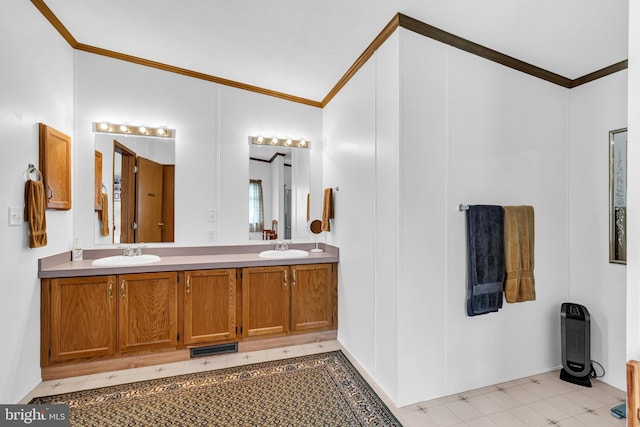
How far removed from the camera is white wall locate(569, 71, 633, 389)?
2262 millimetres

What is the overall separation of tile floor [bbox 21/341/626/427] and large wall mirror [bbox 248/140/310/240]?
138cm

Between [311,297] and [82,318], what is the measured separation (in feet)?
6.16

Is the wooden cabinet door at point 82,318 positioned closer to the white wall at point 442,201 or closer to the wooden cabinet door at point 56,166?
the wooden cabinet door at point 56,166

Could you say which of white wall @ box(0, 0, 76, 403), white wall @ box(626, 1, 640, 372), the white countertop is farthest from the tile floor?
white wall @ box(626, 1, 640, 372)

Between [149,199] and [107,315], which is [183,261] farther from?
[149,199]

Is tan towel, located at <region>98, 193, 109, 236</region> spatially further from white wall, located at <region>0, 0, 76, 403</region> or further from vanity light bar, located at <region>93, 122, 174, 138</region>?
vanity light bar, located at <region>93, 122, 174, 138</region>

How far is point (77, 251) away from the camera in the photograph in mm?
2627

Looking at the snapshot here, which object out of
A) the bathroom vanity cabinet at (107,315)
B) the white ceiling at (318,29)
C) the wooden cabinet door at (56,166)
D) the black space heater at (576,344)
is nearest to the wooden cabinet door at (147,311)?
the bathroom vanity cabinet at (107,315)

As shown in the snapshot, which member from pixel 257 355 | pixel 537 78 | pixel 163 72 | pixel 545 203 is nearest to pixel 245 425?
pixel 257 355

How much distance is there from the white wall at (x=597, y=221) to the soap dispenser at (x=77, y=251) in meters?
4.28

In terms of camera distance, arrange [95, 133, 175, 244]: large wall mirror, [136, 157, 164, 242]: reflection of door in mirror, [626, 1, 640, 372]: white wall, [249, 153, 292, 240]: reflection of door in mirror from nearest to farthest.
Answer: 1. [626, 1, 640, 372]: white wall
2. [95, 133, 175, 244]: large wall mirror
3. [136, 157, 164, 242]: reflection of door in mirror
4. [249, 153, 292, 240]: reflection of door in mirror

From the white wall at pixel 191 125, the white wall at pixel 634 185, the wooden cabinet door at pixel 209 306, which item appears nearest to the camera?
the white wall at pixel 634 185

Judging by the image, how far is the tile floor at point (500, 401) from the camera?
1.89 meters

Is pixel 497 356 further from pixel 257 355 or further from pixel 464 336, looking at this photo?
pixel 257 355
